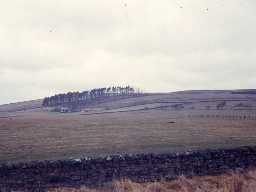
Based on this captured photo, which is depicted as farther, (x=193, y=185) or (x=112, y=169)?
(x=112, y=169)

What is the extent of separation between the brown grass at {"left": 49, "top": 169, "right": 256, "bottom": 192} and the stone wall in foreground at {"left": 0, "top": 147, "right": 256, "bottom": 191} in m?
1.21

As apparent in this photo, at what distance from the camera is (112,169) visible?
2845 cm

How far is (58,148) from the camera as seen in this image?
3862 cm

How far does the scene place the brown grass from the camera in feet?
78.9

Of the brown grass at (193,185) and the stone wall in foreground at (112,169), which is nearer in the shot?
the brown grass at (193,185)

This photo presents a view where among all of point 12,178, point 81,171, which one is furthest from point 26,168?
point 81,171

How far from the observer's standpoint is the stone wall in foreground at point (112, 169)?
1043 inches

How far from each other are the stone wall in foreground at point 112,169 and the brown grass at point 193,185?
121 cm

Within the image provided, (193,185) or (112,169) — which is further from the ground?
(112,169)

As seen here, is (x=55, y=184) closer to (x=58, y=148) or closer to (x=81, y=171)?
(x=81, y=171)

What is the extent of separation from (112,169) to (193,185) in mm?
5632

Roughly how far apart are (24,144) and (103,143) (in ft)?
25.3

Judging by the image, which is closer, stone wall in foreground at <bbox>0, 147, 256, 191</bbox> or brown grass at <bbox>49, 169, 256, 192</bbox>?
brown grass at <bbox>49, 169, 256, 192</bbox>

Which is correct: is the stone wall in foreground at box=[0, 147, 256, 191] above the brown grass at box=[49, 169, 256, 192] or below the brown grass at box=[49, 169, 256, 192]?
above
